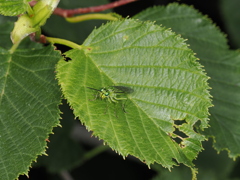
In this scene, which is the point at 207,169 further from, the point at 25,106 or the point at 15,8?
the point at 15,8

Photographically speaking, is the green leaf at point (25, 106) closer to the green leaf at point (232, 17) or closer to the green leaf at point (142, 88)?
the green leaf at point (142, 88)

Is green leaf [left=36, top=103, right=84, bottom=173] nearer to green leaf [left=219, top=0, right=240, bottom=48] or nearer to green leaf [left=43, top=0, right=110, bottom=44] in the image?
Result: green leaf [left=43, top=0, right=110, bottom=44]

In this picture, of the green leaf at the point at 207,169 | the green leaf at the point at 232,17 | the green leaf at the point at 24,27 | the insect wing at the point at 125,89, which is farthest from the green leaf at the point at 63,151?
the green leaf at the point at 232,17

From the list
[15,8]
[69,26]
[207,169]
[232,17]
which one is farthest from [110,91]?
[232,17]

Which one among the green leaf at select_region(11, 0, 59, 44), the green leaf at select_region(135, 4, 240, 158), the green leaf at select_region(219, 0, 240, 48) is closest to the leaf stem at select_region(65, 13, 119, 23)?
the green leaf at select_region(135, 4, 240, 158)

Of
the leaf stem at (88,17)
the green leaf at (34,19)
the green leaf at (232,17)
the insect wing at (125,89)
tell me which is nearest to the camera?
the green leaf at (34,19)

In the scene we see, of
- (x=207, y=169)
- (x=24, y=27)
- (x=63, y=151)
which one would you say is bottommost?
(x=207, y=169)
